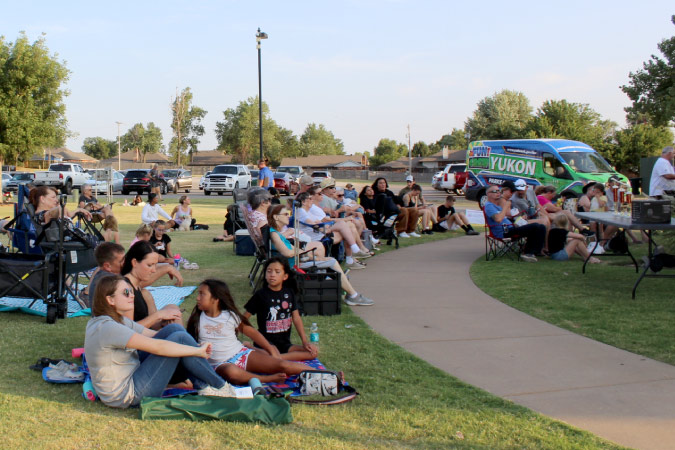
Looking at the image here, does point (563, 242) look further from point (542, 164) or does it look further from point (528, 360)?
point (542, 164)

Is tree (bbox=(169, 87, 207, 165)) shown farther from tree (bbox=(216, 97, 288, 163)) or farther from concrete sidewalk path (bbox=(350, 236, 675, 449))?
concrete sidewalk path (bbox=(350, 236, 675, 449))

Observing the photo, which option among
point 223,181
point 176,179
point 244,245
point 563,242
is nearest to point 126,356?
point 244,245

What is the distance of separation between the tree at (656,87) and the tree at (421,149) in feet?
298

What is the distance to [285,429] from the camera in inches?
164

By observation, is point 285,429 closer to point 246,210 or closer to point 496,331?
point 496,331

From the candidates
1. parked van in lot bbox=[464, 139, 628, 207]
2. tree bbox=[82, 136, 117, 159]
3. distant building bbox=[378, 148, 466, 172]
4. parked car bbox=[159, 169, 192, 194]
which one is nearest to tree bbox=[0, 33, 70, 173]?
parked car bbox=[159, 169, 192, 194]

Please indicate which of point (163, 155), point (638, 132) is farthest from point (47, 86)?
point (163, 155)

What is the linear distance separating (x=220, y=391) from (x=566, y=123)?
57.0 metres

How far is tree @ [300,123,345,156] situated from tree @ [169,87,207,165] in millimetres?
25744

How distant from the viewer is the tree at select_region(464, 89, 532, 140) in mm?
72438

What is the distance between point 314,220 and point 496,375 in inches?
214

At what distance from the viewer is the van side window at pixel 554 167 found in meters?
23.7

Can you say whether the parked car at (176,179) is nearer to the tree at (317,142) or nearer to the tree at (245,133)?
the tree at (245,133)

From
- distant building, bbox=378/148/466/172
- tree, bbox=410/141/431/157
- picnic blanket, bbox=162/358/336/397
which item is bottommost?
picnic blanket, bbox=162/358/336/397
